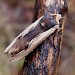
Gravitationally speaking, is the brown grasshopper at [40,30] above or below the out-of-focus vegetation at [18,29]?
above

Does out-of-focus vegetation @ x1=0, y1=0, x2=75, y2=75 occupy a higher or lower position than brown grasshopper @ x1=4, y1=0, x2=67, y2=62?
lower

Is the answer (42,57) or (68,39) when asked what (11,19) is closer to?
(68,39)

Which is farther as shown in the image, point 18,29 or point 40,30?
point 18,29

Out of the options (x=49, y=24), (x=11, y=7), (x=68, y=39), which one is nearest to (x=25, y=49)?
(x=49, y=24)

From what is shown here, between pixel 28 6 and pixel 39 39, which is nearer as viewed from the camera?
pixel 39 39

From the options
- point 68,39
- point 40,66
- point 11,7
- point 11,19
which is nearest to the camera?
point 40,66

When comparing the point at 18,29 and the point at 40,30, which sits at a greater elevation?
the point at 40,30

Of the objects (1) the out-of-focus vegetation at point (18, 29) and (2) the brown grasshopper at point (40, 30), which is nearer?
(2) the brown grasshopper at point (40, 30)

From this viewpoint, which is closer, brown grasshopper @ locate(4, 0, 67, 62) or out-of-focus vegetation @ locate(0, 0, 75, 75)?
brown grasshopper @ locate(4, 0, 67, 62)
